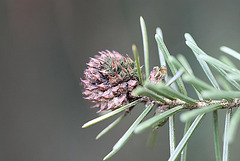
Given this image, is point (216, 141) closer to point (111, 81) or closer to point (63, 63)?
point (111, 81)

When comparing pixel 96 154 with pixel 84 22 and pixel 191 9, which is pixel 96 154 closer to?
pixel 84 22

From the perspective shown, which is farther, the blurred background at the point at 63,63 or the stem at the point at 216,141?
the blurred background at the point at 63,63

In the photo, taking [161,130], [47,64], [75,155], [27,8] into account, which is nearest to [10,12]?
[27,8]

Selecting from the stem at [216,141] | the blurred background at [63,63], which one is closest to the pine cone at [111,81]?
the stem at [216,141]

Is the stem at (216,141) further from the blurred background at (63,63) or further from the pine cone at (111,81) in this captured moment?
the blurred background at (63,63)

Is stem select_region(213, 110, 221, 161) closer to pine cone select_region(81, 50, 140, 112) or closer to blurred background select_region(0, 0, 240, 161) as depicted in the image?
pine cone select_region(81, 50, 140, 112)

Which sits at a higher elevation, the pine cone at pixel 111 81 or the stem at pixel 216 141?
the pine cone at pixel 111 81

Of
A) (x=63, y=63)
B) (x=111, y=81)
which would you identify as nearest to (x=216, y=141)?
(x=111, y=81)
